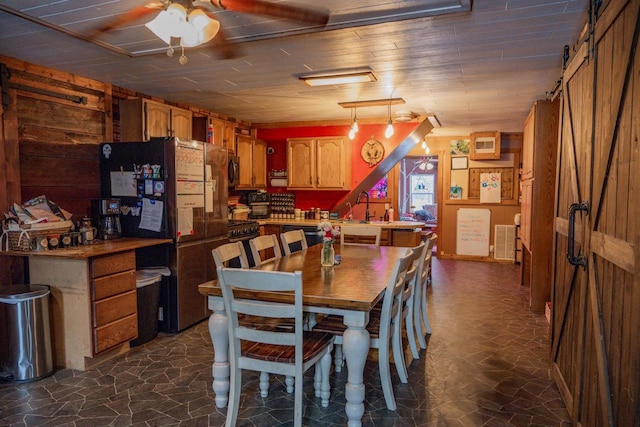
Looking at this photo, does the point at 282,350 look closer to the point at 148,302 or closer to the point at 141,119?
the point at 148,302

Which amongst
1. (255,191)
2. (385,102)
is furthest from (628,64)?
(255,191)

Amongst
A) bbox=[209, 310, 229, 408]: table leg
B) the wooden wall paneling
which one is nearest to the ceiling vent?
bbox=[209, 310, 229, 408]: table leg

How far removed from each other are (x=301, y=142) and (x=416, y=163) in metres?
7.07

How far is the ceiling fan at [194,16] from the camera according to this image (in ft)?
6.69

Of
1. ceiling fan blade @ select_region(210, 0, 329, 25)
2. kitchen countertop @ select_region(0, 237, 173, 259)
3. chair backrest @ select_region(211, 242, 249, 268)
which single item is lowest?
kitchen countertop @ select_region(0, 237, 173, 259)

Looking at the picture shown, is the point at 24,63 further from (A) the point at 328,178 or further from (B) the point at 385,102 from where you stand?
(A) the point at 328,178

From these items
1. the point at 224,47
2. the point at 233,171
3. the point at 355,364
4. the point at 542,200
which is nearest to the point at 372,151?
the point at 233,171

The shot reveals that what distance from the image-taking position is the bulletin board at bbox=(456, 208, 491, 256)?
805 cm

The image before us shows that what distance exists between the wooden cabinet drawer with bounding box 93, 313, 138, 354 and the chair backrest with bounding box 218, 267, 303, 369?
150 cm

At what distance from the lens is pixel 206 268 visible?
172 inches

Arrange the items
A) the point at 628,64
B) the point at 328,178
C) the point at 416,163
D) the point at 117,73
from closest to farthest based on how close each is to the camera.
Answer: the point at 628,64
the point at 117,73
the point at 328,178
the point at 416,163

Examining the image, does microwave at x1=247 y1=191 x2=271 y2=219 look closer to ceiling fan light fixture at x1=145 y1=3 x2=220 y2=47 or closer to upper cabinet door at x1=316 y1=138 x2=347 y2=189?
upper cabinet door at x1=316 y1=138 x2=347 y2=189

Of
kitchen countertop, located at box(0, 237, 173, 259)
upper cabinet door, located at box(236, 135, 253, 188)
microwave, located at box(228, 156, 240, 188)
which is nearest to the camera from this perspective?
kitchen countertop, located at box(0, 237, 173, 259)

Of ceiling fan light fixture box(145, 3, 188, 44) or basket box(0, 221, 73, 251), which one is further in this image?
basket box(0, 221, 73, 251)
